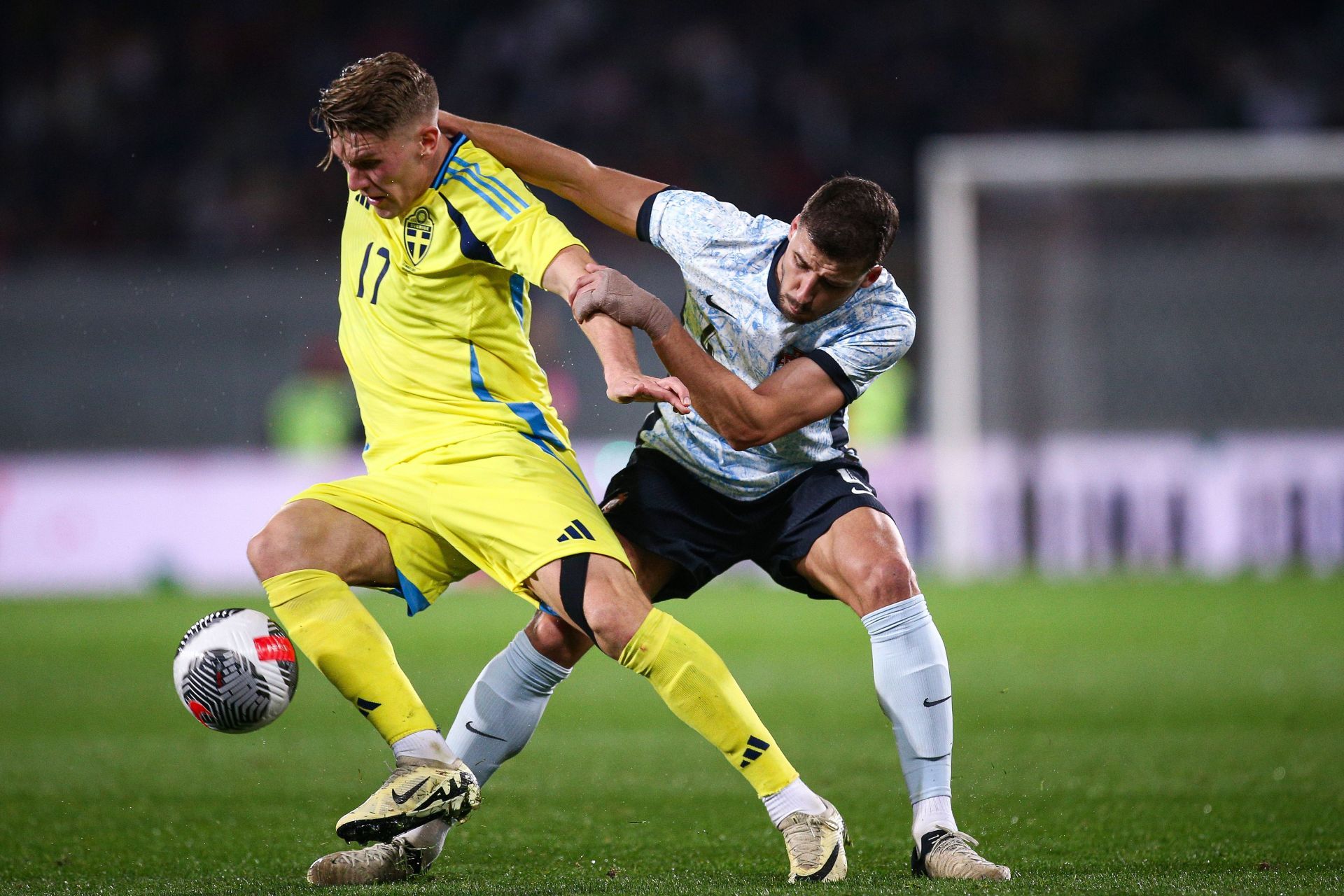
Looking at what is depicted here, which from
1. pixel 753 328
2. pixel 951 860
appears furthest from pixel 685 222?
pixel 951 860

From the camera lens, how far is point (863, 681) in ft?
26.0

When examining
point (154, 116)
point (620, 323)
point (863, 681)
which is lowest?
point (863, 681)

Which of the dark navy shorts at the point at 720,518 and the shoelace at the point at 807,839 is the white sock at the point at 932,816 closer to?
the shoelace at the point at 807,839

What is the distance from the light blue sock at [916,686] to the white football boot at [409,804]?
102cm

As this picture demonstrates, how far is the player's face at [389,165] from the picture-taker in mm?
3707

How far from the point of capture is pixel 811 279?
3.66 m

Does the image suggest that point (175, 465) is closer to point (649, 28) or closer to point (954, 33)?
point (649, 28)

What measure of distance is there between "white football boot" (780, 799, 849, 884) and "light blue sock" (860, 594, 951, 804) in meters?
0.35

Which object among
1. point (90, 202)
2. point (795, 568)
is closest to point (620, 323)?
point (795, 568)

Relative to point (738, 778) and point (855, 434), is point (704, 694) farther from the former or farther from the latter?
point (855, 434)

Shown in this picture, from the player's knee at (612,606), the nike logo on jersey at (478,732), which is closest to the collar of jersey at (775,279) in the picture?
the player's knee at (612,606)

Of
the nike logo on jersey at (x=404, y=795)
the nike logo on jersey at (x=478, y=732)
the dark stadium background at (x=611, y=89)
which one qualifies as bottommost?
the nike logo on jersey at (x=404, y=795)

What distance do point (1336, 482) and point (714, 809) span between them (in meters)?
9.77

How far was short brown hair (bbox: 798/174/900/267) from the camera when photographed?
11.6 feet
